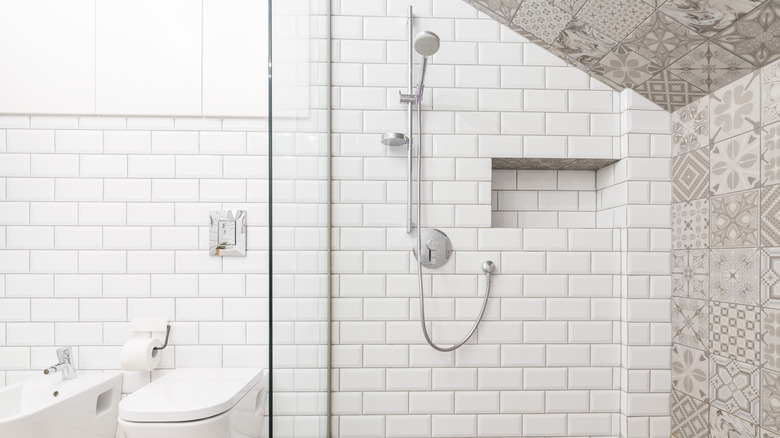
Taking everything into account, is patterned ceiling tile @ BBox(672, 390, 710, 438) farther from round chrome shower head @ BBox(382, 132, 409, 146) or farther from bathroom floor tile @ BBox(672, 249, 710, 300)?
round chrome shower head @ BBox(382, 132, 409, 146)

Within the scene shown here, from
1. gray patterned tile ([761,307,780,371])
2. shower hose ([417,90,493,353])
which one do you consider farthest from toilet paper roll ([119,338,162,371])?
gray patterned tile ([761,307,780,371])

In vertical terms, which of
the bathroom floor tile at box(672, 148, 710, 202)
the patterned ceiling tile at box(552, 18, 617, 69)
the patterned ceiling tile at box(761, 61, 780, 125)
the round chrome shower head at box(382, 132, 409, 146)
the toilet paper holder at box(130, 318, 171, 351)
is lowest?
the toilet paper holder at box(130, 318, 171, 351)

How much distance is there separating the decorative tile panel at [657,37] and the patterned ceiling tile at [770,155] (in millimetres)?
206

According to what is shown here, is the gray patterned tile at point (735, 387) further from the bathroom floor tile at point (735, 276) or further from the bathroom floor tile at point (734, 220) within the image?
the bathroom floor tile at point (734, 220)

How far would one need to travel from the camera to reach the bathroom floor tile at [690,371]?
1.50 meters

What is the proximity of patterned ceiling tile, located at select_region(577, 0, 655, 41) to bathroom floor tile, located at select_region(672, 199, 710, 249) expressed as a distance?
64cm

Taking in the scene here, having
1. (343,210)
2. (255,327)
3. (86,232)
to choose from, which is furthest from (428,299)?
(86,232)

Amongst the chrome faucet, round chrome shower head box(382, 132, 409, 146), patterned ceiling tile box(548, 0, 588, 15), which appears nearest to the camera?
patterned ceiling tile box(548, 0, 588, 15)

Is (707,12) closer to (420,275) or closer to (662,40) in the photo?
(662,40)

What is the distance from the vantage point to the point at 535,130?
174cm

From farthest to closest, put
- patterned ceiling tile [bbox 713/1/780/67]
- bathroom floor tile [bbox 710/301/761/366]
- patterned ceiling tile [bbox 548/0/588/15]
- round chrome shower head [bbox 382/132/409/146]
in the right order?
round chrome shower head [bbox 382/132/409/146] → patterned ceiling tile [bbox 548/0/588/15] → bathroom floor tile [bbox 710/301/761/366] → patterned ceiling tile [bbox 713/1/780/67]

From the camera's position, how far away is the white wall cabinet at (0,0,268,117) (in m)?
1.84

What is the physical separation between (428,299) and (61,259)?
1.53 meters

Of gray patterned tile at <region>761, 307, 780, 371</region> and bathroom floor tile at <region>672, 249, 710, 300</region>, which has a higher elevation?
bathroom floor tile at <region>672, 249, 710, 300</region>
